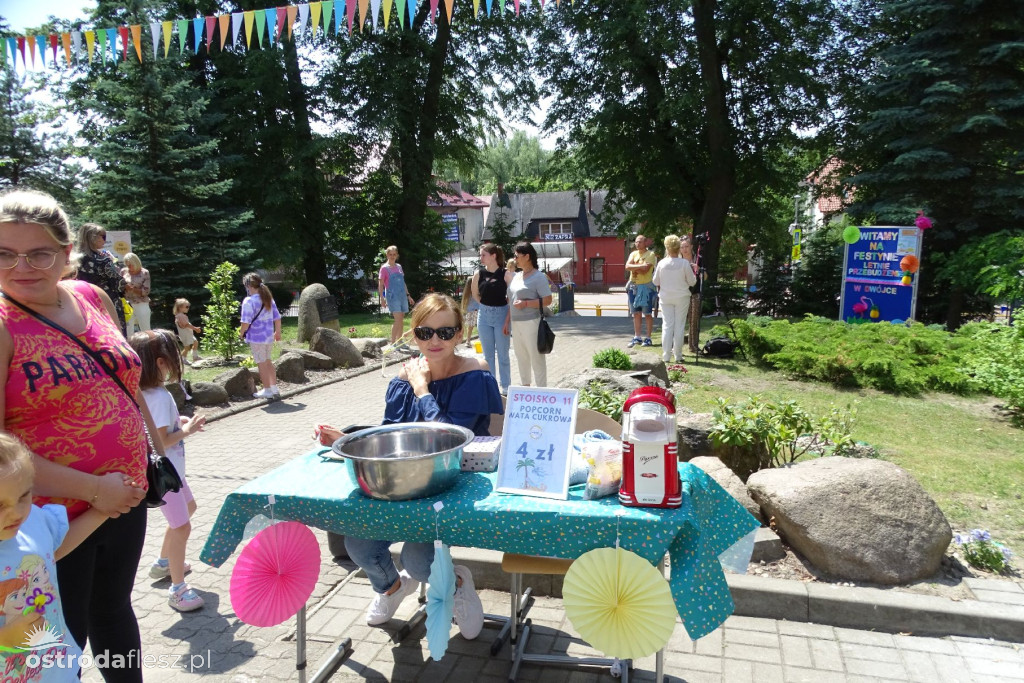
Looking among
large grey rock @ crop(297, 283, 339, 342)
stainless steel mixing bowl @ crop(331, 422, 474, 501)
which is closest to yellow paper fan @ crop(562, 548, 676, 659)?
stainless steel mixing bowl @ crop(331, 422, 474, 501)

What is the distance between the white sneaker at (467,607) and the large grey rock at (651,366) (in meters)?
4.81

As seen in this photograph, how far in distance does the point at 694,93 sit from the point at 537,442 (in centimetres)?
1657

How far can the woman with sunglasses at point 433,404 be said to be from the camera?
10.0ft

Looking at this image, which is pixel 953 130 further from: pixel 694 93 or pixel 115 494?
pixel 115 494

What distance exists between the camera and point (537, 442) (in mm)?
2520

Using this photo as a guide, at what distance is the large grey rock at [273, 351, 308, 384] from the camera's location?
9.76m

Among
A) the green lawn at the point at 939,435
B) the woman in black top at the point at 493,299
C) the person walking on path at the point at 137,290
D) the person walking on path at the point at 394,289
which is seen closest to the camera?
the green lawn at the point at 939,435

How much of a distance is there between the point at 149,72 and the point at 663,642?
757 inches

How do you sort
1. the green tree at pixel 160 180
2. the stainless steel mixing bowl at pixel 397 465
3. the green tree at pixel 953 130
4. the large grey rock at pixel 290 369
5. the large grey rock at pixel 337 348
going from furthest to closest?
1. the green tree at pixel 160 180
2. the green tree at pixel 953 130
3. the large grey rock at pixel 337 348
4. the large grey rock at pixel 290 369
5. the stainless steel mixing bowl at pixel 397 465

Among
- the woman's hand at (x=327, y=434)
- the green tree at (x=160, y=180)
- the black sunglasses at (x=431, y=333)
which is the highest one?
the green tree at (x=160, y=180)

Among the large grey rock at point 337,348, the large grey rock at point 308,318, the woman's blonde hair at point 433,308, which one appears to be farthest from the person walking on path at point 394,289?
the woman's blonde hair at point 433,308

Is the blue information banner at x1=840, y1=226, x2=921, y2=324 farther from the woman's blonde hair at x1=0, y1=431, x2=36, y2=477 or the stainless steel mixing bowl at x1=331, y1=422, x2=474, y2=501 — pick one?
the woman's blonde hair at x1=0, y1=431, x2=36, y2=477

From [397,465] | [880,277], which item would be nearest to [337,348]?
[397,465]

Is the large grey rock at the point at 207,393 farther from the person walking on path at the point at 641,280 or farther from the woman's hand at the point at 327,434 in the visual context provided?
the person walking on path at the point at 641,280
